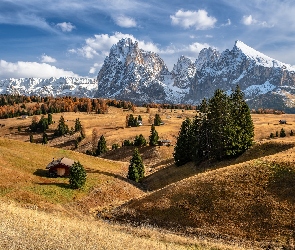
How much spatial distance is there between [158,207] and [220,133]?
29.9 meters

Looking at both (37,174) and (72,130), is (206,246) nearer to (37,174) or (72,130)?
(37,174)

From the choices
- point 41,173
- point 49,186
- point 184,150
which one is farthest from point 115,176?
point 184,150

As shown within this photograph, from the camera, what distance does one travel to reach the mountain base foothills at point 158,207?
25469mm

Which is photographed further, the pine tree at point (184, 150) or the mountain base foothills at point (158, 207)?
the pine tree at point (184, 150)

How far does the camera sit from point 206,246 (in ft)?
103

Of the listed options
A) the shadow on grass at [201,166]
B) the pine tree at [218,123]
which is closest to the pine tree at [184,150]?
the shadow on grass at [201,166]

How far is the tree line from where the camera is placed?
67.9 meters

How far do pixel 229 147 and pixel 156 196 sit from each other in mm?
24181

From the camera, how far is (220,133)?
70.7m

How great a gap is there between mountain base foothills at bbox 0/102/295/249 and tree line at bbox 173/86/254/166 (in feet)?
9.46

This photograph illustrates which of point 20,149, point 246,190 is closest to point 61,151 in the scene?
point 20,149

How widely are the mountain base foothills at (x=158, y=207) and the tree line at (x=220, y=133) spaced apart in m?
2.88

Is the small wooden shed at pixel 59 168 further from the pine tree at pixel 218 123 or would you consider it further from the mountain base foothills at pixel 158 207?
the pine tree at pixel 218 123

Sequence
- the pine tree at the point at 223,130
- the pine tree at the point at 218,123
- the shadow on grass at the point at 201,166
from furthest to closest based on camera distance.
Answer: the pine tree at the point at 218,123
the pine tree at the point at 223,130
the shadow on grass at the point at 201,166
